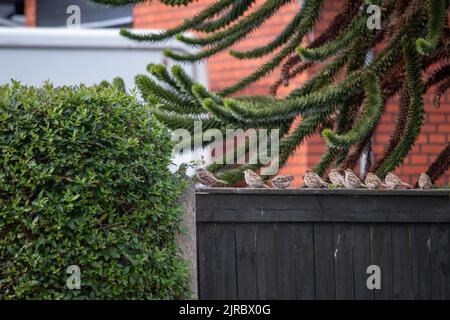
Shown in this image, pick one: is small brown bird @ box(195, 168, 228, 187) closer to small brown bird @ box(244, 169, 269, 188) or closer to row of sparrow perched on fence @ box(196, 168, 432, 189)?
row of sparrow perched on fence @ box(196, 168, 432, 189)

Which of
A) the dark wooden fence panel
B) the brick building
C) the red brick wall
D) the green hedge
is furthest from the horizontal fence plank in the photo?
the red brick wall

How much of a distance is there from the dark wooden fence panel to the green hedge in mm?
730

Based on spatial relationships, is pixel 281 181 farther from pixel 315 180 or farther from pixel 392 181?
pixel 392 181

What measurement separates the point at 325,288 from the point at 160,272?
1.43 meters

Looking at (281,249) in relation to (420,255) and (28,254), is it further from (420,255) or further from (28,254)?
(28,254)

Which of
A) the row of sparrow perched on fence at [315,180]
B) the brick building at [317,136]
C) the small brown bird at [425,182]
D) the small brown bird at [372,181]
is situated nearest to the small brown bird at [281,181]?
the row of sparrow perched on fence at [315,180]

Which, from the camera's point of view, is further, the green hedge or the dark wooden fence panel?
the dark wooden fence panel

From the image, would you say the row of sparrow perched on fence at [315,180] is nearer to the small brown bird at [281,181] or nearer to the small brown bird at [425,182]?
the small brown bird at [281,181]

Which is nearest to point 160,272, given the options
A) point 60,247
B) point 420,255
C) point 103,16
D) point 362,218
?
point 60,247

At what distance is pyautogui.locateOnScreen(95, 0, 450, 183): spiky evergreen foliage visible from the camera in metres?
6.80

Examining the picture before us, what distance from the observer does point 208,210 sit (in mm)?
6438

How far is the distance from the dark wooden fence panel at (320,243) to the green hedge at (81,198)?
0.73 m

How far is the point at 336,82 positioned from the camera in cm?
745
